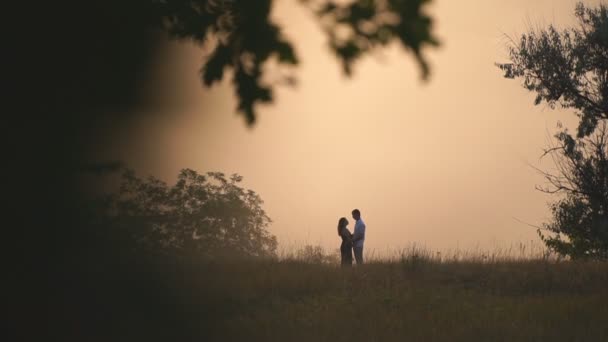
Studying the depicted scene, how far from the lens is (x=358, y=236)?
16.7m

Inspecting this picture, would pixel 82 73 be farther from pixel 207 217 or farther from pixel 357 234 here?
pixel 207 217

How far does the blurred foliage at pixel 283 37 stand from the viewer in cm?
357

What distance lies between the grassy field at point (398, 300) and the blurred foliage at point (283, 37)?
6.11m

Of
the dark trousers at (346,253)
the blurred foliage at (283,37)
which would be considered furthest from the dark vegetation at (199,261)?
the dark trousers at (346,253)

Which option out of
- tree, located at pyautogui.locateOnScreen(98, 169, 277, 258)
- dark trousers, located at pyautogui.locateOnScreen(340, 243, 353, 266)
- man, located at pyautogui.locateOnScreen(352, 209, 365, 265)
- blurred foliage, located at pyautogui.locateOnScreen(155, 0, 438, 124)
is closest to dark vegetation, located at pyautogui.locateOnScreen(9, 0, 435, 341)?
blurred foliage, located at pyautogui.locateOnScreen(155, 0, 438, 124)

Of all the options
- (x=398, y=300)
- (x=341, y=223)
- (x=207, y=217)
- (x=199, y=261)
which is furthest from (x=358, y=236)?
(x=207, y=217)

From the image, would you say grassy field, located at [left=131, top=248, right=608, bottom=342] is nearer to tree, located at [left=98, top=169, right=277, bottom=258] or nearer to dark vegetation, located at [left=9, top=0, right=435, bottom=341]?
dark vegetation, located at [left=9, top=0, right=435, bottom=341]

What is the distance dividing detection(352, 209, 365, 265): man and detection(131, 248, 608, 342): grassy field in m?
0.84

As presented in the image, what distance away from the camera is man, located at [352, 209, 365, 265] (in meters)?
16.6

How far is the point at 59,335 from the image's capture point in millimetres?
8516

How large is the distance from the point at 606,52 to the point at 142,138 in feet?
59.2

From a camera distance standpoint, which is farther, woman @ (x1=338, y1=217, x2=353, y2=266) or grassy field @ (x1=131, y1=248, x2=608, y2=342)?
woman @ (x1=338, y1=217, x2=353, y2=266)

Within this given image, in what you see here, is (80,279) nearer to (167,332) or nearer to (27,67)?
(167,332)

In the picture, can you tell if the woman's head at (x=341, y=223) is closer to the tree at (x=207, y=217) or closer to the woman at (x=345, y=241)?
the woman at (x=345, y=241)
